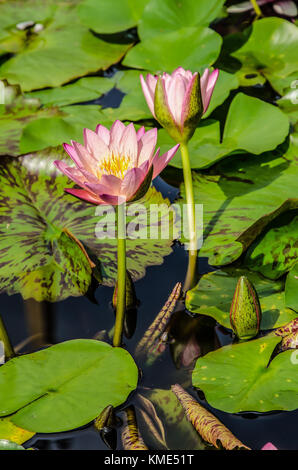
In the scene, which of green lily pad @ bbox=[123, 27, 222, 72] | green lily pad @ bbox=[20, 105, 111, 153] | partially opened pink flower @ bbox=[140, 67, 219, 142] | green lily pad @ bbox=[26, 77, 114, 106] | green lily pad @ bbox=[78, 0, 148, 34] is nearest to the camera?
partially opened pink flower @ bbox=[140, 67, 219, 142]

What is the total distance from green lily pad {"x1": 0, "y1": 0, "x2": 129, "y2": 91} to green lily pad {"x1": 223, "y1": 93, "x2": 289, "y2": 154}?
92 centimetres

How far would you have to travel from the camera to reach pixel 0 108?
2588 millimetres

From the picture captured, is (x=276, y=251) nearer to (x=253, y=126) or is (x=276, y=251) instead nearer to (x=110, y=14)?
(x=253, y=126)

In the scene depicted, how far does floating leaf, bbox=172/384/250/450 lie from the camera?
126cm

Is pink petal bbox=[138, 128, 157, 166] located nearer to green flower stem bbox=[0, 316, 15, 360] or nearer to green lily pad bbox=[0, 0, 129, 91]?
green flower stem bbox=[0, 316, 15, 360]

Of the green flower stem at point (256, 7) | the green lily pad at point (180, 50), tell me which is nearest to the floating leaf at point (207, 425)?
the green lily pad at point (180, 50)

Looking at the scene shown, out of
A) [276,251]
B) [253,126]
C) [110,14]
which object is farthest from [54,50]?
[276,251]

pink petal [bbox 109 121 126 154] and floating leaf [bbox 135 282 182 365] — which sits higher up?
pink petal [bbox 109 121 126 154]

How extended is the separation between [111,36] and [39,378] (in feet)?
7.27

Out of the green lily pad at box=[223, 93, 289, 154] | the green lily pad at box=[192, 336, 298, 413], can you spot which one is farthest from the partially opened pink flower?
the green lily pad at box=[192, 336, 298, 413]

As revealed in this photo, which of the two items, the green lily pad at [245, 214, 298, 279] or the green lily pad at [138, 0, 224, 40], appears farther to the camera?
the green lily pad at [138, 0, 224, 40]

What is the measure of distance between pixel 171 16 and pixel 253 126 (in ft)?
3.16

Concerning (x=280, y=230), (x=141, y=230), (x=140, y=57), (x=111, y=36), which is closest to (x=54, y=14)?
(x=111, y=36)

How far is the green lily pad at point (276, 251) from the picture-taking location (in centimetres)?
173
